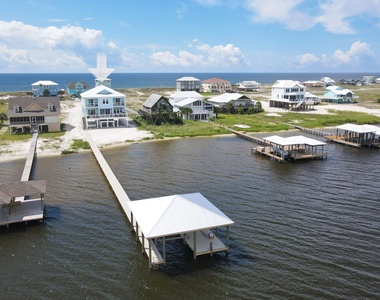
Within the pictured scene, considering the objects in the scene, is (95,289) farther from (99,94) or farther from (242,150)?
(99,94)

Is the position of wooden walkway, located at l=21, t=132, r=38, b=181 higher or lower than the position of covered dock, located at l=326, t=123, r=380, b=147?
lower

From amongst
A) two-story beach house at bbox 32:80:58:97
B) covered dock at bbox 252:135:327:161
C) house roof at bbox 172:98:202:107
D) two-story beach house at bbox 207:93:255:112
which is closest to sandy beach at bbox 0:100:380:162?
house roof at bbox 172:98:202:107

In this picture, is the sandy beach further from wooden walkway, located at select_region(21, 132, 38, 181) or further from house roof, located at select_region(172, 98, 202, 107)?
house roof, located at select_region(172, 98, 202, 107)

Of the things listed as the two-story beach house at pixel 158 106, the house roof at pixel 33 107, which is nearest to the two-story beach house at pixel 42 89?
the house roof at pixel 33 107

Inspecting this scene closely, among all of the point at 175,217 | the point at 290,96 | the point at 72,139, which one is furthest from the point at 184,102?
the point at 175,217

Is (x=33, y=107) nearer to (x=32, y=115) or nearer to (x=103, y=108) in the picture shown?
(x=32, y=115)
